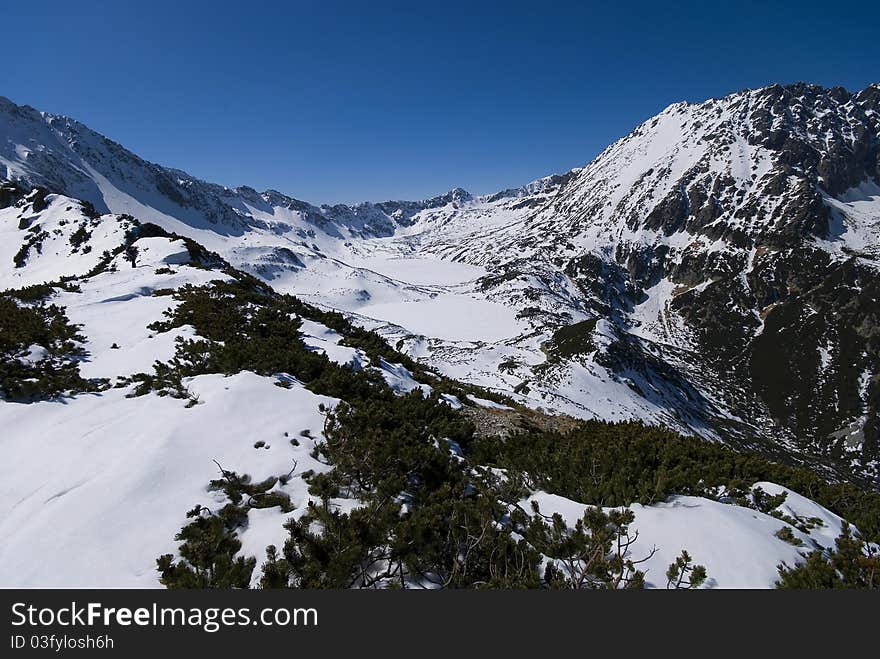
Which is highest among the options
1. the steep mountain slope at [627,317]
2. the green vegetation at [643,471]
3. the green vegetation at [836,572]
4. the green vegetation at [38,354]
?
the steep mountain slope at [627,317]

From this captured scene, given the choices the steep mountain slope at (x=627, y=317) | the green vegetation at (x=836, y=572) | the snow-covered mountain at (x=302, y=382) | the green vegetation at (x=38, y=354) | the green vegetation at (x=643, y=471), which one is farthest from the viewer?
the steep mountain slope at (x=627, y=317)

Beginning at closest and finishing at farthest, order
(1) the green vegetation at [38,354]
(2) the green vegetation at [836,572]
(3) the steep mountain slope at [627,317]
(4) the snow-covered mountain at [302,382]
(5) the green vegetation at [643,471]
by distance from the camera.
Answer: (2) the green vegetation at [836,572], (4) the snow-covered mountain at [302,382], (5) the green vegetation at [643,471], (1) the green vegetation at [38,354], (3) the steep mountain slope at [627,317]

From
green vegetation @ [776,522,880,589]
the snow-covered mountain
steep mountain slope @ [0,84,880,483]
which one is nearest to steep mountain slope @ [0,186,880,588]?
the snow-covered mountain

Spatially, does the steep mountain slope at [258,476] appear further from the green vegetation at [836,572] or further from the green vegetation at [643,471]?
the green vegetation at [836,572]

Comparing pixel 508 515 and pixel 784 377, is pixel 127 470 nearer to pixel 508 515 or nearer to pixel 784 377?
pixel 508 515

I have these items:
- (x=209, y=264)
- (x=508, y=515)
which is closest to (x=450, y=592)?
(x=508, y=515)

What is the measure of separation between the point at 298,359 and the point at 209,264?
25670 millimetres

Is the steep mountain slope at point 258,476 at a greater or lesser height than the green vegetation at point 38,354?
lesser

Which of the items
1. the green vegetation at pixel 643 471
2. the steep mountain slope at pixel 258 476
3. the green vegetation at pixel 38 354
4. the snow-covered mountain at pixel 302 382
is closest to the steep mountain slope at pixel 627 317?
the snow-covered mountain at pixel 302 382

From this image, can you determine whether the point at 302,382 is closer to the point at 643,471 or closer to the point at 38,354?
the point at 38,354

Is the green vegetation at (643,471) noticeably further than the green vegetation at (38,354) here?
No

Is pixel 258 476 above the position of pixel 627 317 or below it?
below

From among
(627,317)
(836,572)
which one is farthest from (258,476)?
(627,317)

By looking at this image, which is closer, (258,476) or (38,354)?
(258,476)
